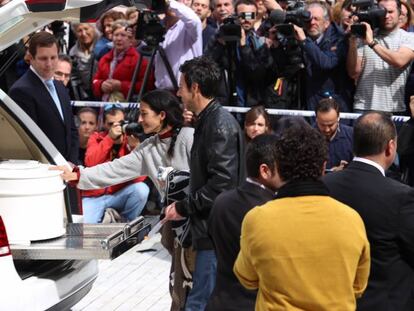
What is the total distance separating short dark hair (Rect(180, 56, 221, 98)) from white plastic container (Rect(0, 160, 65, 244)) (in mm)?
992

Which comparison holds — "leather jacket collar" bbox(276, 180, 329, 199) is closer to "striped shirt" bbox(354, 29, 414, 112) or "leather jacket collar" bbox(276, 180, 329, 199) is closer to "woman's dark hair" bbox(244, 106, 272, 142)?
"woman's dark hair" bbox(244, 106, 272, 142)

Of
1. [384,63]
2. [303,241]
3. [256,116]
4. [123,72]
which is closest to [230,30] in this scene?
[256,116]

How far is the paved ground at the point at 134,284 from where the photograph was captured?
7434 millimetres

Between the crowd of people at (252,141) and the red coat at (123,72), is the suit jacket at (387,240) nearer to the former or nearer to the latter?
the crowd of people at (252,141)

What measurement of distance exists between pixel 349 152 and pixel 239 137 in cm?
288

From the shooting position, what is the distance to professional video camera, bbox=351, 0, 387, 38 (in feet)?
28.4

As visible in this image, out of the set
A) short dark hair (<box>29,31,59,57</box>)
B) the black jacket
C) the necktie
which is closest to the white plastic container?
the black jacket

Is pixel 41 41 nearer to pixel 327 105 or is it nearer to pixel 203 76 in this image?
pixel 203 76

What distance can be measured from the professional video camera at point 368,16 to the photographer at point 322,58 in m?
0.43

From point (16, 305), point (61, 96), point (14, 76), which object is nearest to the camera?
point (16, 305)

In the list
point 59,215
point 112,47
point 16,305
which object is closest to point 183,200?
point 59,215

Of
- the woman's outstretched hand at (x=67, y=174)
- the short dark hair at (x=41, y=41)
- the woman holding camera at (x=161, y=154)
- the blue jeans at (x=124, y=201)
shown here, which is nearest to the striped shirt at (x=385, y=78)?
the blue jeans at (x=124, y=201)

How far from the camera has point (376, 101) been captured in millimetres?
8938

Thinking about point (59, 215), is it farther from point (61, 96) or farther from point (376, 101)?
point (376, 101)
